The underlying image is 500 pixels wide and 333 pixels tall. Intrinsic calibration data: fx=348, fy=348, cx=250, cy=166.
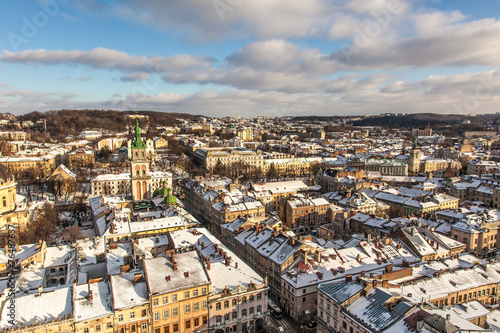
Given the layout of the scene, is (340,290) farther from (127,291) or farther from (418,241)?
(418,241)

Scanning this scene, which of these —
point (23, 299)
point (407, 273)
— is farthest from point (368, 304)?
point (23, 299)

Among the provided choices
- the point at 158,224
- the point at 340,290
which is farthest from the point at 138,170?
the point at 340,290

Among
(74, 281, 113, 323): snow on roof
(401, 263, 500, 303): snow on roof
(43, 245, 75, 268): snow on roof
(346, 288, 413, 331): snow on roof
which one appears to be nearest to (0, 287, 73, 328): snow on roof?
(74, 281, 113, 323): snow on roof

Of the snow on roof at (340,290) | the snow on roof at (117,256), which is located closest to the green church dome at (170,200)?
the snow on roof at (117,256)

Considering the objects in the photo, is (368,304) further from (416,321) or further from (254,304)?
(254,304)

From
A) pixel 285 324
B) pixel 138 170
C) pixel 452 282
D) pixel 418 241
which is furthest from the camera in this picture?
pixel 138 170

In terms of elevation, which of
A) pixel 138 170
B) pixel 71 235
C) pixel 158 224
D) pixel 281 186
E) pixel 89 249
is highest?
pixel 138 170
